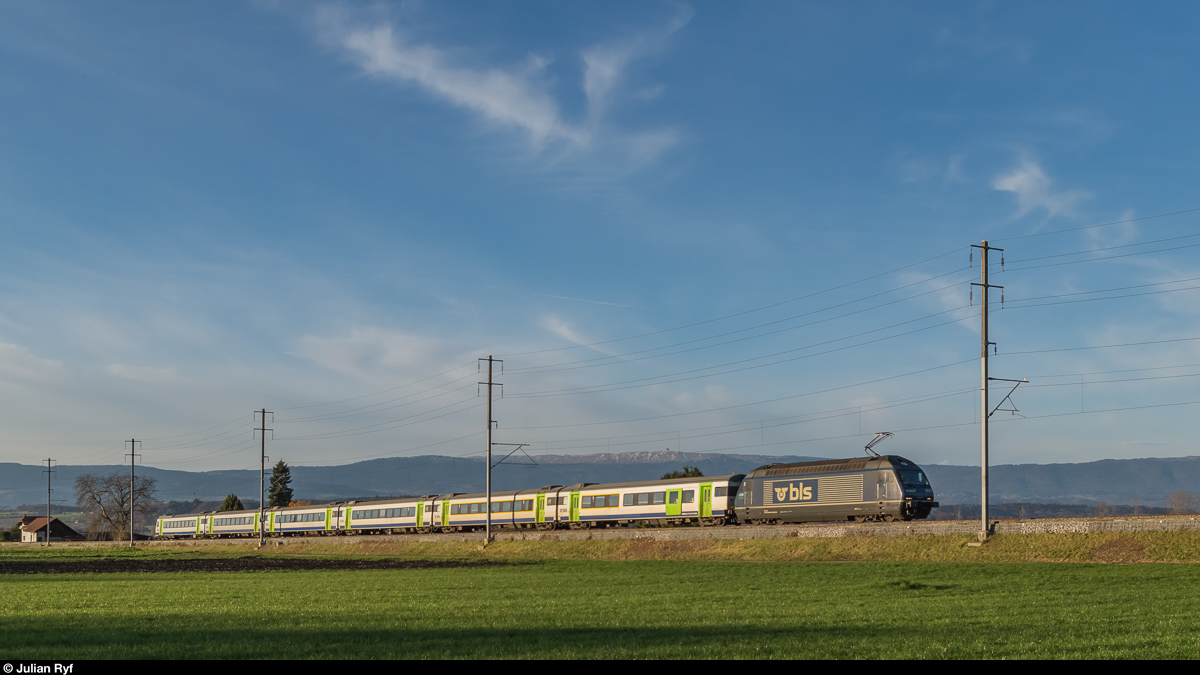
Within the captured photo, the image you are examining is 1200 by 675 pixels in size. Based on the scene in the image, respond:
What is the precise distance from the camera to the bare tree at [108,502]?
14788 centimetres

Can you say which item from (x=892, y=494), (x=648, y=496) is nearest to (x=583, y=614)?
(x=892, y=494)

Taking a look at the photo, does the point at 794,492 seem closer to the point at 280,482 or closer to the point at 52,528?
the point at 280,482

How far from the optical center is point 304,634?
58.4ft

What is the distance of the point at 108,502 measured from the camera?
495 feet

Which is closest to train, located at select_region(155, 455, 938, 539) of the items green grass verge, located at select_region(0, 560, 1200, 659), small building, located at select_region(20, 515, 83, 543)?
green grass verge, located at select_region(0, 560, 1200, 659)

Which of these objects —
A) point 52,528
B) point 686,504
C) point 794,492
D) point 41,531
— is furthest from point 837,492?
point 52,528

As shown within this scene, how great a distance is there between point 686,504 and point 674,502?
1017 millimetres

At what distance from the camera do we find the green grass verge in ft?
51.2

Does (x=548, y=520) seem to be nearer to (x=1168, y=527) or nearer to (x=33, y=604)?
Answer: (x=1168, y=527)

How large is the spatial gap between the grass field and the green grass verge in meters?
0.06

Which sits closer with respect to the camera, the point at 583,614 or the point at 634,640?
the point at 634,640

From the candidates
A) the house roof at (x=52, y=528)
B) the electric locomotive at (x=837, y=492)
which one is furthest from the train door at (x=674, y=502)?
the house roof at (x=52, y=528)

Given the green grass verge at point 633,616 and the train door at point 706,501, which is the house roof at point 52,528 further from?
the green grass verge at point 633,616
